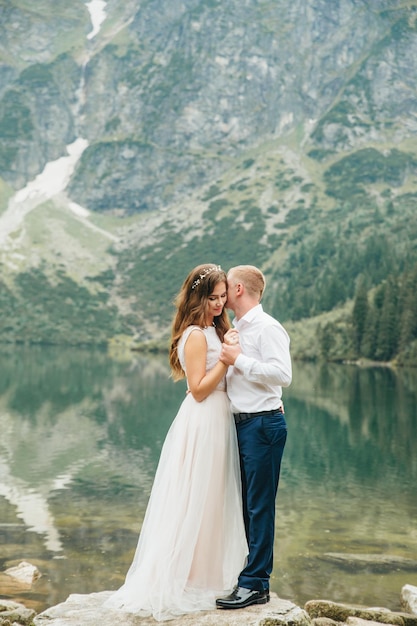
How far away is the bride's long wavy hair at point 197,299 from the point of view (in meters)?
8.37

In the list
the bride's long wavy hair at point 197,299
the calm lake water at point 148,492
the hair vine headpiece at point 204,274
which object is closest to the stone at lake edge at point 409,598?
the calm lake water at point 148,492

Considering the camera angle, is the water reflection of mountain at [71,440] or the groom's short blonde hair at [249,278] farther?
the water reflection of mountain at [71,440]

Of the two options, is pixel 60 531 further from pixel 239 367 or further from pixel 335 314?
pixel 335 314

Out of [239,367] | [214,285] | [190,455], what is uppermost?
[214,285]

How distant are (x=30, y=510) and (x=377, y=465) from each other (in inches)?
565

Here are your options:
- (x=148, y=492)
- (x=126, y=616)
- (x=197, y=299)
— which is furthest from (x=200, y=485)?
(x=148, y=492)

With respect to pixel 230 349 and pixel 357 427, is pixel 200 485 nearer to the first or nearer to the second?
pixel 230 349

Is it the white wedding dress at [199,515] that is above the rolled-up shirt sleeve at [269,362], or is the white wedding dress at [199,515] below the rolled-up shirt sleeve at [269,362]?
below

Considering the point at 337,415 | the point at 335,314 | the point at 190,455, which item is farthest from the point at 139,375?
the point at 190,455

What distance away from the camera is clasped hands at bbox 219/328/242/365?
8.03 m

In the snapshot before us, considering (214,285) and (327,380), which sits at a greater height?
(214,285)

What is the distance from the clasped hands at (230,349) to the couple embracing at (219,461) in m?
0.01

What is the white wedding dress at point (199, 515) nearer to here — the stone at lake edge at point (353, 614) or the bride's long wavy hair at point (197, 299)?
the bride's long wavy hair at point (197, 299)

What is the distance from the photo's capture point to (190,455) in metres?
8.43
